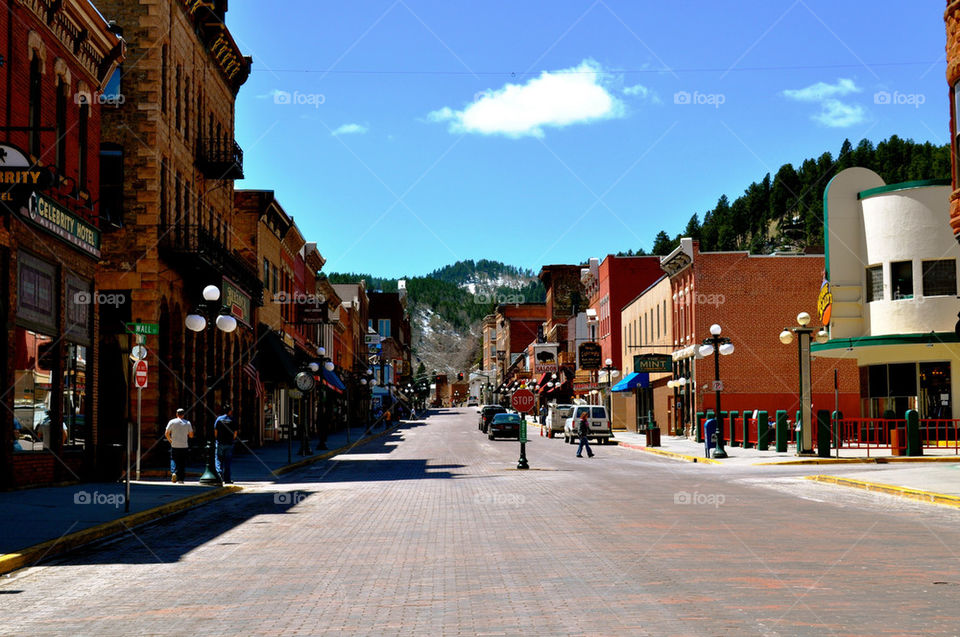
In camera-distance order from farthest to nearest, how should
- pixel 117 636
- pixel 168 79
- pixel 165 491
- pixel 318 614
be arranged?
pixel 168 79, pixel 165 491, pixel 318 614, pixel 117 636

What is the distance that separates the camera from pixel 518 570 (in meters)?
10.8

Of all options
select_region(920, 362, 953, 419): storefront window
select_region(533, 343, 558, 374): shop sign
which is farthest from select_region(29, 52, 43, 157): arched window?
select_region(533, 343, 558, 374): shop sign

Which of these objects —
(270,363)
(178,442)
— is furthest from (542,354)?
(178,442)

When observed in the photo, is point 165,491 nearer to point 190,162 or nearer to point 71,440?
point 71,440

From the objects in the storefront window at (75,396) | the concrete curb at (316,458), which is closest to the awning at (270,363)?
the concrete curb at (316,458)

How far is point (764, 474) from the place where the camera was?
2731 centimetres

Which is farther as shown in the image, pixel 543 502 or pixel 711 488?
pixel 711 488

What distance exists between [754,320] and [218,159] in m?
27.4

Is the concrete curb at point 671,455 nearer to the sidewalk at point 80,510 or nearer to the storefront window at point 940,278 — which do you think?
the storefront window at point 940,278

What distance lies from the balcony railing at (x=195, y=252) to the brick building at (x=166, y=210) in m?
0.06

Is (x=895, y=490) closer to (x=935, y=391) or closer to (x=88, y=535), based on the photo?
(x=88, y=535)

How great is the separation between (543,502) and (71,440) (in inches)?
475

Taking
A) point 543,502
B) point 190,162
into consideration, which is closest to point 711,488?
point 543,502

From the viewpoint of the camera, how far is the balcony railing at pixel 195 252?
104 feet
